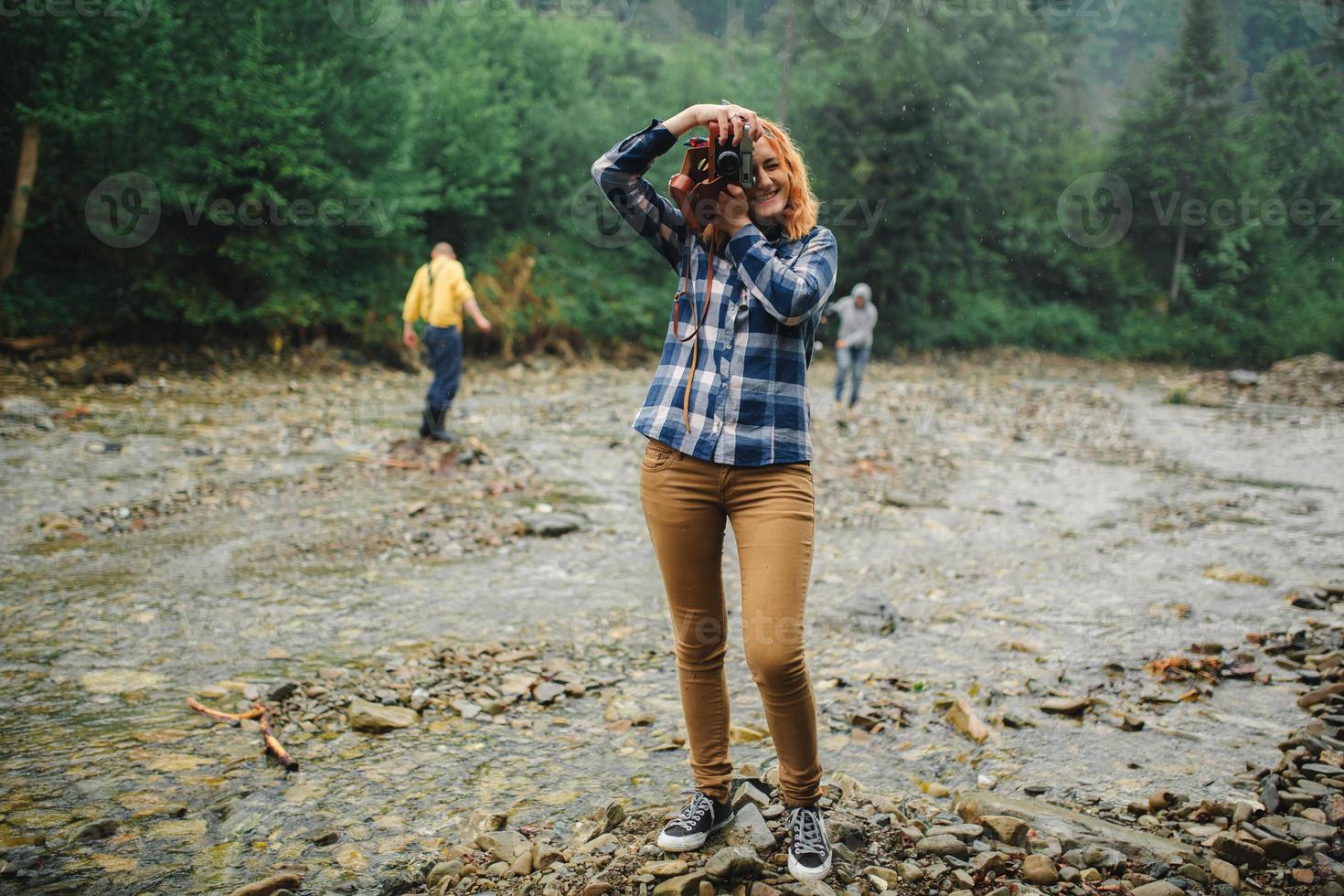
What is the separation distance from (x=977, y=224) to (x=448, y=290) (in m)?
25.1

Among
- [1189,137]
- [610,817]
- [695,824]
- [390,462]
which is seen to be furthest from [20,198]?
[1189,137]

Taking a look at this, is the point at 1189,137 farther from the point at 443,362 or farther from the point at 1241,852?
the point at 1241,852

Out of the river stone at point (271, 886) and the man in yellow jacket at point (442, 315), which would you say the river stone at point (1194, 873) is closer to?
the river stone at point (271, 886)

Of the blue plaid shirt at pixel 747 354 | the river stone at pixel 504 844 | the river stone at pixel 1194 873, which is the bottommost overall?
the river stone at pixel 504 844

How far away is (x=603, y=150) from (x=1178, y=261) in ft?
76.8

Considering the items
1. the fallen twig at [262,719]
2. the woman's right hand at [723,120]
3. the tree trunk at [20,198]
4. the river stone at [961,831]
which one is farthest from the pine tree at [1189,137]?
the fallen twig at [262,719]

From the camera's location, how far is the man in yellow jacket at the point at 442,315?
984cm


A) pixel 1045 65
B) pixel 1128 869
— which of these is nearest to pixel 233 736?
pixel 1128 869

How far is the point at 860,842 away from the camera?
2973 millimetres

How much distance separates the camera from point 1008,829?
3.06 m

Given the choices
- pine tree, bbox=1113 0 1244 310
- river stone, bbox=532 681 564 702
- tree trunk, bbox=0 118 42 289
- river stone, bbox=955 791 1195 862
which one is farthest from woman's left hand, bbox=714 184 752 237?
pine tree, bbox=1113 0 1244 310

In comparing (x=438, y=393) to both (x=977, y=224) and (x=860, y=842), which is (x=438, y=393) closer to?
(x=860, y=842)

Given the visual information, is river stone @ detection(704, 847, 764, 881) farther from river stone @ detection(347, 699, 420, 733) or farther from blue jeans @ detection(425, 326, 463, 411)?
blue jeans @ detection(425, 326, 463, 411)

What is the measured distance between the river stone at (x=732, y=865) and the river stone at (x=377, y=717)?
1.92 metres
